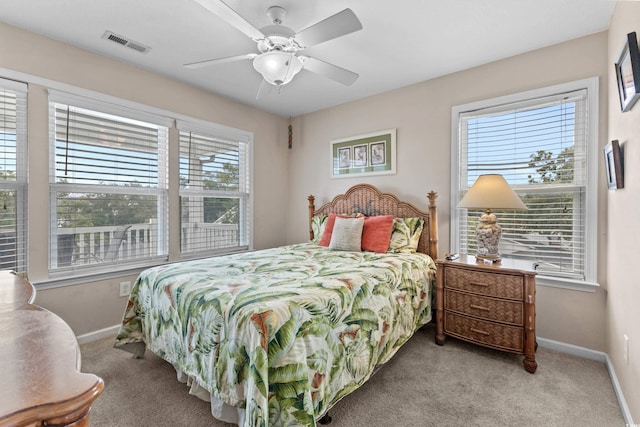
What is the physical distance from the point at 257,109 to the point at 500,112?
286cm

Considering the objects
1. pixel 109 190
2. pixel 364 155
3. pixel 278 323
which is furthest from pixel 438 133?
pixel 109 190

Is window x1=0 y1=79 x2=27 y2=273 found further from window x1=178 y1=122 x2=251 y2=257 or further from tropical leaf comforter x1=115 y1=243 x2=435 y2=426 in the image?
window x1=178 y1=122 x2=251 y2=257

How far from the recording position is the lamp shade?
7.59 ft

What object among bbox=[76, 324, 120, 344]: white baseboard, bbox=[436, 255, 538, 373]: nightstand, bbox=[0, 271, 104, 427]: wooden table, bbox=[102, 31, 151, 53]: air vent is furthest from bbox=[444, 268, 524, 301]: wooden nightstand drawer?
bbox=[102, 31, 151, 53]: air vent

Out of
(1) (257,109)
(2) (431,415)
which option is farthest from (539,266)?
(1) (257,109)

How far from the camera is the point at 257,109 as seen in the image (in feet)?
13.2

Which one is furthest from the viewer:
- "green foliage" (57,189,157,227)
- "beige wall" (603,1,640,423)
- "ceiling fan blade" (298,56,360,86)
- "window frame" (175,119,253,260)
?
"window frame" (175,119,253,260)

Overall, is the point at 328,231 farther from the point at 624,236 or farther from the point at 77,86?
the point at 77,86

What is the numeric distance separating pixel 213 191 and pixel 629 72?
357 centimetres

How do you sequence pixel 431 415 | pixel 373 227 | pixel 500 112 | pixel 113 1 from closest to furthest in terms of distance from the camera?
pixel 431 415
pixel 113 1
pixel 500 112
pixel 373 227

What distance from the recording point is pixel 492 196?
92.6 inches

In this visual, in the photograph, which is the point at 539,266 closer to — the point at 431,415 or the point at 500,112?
the point at 500,112

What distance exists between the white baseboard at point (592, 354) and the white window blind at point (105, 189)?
146 inches

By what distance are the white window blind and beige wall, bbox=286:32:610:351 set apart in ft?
6.14
